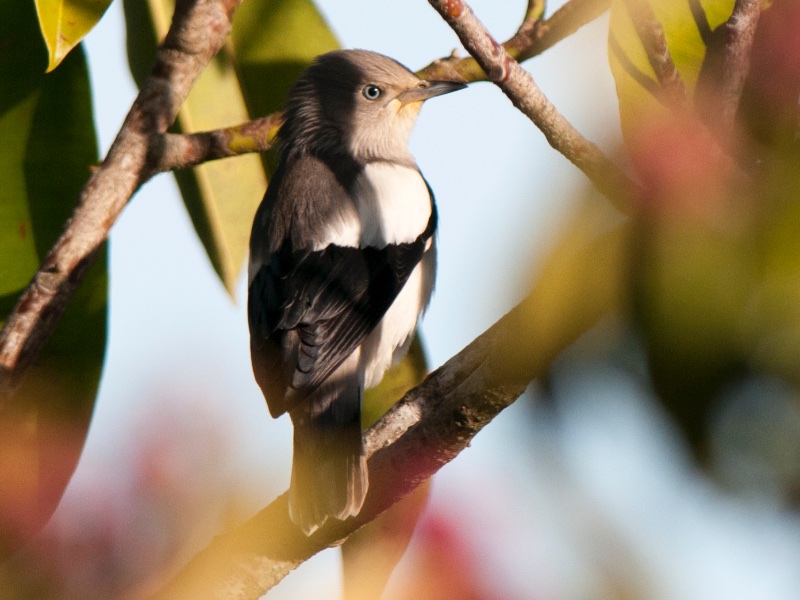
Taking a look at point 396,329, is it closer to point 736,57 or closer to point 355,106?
point 355,106

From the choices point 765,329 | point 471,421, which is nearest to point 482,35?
point 471,421

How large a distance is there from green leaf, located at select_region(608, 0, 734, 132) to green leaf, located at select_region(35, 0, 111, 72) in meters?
1.43

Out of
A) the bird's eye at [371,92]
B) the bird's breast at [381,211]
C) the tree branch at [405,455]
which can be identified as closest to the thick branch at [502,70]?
the tree branch at [405,455]

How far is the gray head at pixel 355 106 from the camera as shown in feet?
13.7

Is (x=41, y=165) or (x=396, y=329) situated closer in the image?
(x=41, y=165)

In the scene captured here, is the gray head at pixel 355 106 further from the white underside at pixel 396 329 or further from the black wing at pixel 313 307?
the black wing at pixel 313 307

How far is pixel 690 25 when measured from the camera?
1.35 metres

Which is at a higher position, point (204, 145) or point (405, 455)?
point (204, 145)

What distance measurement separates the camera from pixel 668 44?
121 cm

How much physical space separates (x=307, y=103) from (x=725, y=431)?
380cm

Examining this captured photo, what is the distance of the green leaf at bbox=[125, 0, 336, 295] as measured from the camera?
347 cm

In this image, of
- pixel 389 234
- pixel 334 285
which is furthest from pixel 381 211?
pixel 334 285

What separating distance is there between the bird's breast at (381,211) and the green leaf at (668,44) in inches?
78.6

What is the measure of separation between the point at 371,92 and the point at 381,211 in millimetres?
1074
